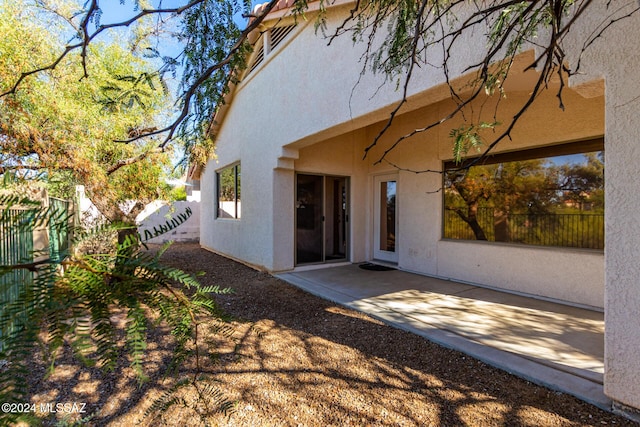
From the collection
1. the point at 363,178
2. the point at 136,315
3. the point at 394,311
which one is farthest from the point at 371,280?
the point at 136,315

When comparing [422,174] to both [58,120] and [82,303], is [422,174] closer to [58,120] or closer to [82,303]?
[58,120]

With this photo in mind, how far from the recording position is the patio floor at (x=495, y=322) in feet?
9.52

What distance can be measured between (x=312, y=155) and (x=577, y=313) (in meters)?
5.76

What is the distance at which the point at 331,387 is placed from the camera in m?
2.69

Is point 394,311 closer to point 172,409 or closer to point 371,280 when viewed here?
point 371,280

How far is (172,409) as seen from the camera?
239 centimetres

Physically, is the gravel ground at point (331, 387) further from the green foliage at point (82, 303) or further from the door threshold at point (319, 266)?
the door threshold at point (319, 266)

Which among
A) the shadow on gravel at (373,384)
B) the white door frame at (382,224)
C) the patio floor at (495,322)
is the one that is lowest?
the shadow on gravel at (373,384)

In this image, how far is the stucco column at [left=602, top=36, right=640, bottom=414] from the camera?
2.20 m

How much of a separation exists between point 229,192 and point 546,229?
8.39m

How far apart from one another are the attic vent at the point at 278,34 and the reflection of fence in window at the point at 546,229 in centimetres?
566

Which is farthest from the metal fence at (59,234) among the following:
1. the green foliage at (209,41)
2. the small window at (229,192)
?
the small window at (229,192)

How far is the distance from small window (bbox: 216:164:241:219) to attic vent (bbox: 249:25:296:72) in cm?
296

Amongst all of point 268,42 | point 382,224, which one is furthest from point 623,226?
point 268,42
